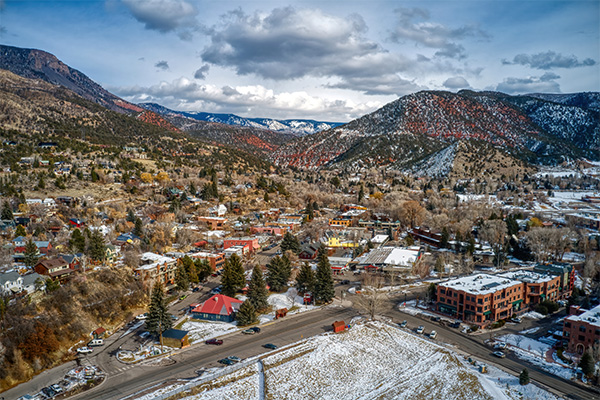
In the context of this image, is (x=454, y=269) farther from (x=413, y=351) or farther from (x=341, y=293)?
(x=413, y=351)

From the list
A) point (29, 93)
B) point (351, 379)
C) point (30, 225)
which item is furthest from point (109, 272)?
point (29, 93)

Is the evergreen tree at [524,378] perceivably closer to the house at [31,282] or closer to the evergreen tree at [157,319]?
the evergreen tree at [157,319]

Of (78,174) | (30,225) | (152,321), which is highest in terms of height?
(78,174)

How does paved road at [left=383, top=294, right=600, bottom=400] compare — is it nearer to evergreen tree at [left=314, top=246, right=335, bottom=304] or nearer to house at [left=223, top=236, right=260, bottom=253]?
evergreen tree at [left=314, top=246, right=335, bottom=304]

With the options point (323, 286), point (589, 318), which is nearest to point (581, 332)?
point (589, 318)

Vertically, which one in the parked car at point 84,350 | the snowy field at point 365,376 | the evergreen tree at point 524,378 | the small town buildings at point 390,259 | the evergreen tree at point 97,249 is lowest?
the snowy field at point 365,376

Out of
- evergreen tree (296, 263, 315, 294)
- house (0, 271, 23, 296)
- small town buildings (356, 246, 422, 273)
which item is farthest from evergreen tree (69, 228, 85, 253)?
small town buildings (356, 246, 422, 273)

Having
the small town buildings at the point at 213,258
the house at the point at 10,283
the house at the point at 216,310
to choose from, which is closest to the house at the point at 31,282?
the house at the point at 10,283
